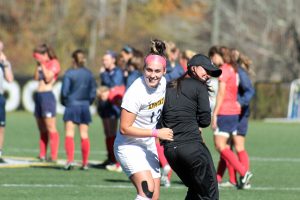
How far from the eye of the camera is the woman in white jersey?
10.6 meters

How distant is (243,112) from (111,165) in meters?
3.13

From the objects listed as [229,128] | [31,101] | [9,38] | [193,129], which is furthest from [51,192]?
[9,38]

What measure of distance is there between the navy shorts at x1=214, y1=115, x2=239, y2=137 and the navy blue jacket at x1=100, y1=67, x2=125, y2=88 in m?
3.21

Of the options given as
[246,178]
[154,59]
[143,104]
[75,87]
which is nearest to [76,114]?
[75,87]

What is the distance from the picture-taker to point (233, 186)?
1599 centimetres

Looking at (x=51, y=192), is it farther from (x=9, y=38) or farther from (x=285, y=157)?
(x=9, y=38)

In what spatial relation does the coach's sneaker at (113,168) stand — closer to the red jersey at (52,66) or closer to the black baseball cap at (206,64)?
the red jersey at (52,66)

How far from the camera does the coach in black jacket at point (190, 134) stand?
35.3 feet

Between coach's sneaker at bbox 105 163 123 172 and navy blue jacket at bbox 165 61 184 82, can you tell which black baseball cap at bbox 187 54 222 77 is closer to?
navy blue jacket at bbox 165 61 184 82

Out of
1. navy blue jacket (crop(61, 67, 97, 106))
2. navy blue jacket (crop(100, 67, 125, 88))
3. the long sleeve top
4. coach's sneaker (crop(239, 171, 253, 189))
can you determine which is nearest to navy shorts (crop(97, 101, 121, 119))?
navy blue jacket (crop(100, 67, 125, 88))

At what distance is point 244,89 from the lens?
16.1m

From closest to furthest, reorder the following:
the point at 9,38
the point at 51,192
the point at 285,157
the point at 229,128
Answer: the point at 51,192, the point at 229,128, the point at 285,157, the point at 9,38

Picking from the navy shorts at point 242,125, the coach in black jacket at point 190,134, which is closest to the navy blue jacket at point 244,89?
the navy shorts at point 242,125

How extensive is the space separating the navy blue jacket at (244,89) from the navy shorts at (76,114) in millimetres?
3287
